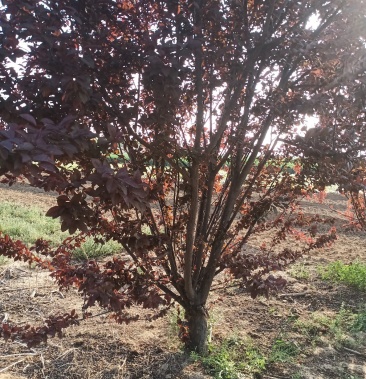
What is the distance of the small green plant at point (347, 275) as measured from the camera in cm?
424

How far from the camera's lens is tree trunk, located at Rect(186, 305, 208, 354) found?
283 centimetres

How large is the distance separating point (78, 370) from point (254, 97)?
205 cm

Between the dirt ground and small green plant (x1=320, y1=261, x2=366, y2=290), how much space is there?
0.30 ft

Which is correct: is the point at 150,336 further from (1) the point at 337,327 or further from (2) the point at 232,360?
(1) the point at 337,327

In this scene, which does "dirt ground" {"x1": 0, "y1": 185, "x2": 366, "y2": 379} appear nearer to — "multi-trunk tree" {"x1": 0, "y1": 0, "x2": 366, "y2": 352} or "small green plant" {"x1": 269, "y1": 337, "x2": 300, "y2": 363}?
"small green plant" {"x1": 269, "y1": 337, "x2": 300, "y2": 363}

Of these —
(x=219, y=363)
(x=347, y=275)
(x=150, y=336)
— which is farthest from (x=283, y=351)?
(x=347, y=275)

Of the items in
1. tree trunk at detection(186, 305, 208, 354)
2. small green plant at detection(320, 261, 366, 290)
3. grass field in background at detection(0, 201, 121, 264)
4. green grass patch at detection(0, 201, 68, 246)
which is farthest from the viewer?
green grass patch at detection(0, 201, 68, 246)

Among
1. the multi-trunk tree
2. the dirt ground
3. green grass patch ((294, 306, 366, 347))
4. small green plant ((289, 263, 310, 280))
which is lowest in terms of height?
the dirt ground

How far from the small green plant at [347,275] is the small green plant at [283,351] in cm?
149

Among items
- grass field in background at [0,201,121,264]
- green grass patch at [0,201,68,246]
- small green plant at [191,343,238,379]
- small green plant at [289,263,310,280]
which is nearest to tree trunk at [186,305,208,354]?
small green plant at [191,343,238,379]

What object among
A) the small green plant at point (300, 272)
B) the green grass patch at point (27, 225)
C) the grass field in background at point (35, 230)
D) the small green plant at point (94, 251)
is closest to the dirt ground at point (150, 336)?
the small green plant at point (300, 272)

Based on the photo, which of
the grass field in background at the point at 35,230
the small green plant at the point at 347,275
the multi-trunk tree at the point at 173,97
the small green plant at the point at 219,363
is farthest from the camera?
the grass field in background at the point at 35,230

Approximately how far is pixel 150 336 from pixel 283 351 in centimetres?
96

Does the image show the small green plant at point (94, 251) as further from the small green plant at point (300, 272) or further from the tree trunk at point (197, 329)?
the tree trunk at point (197, 329)
